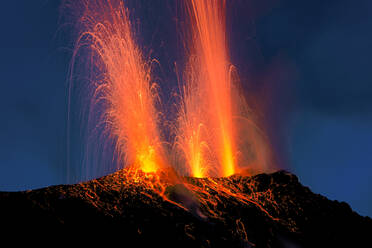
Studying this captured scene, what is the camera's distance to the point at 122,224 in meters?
20.5

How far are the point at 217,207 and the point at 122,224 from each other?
301 inches

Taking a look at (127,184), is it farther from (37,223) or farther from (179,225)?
(37,223)

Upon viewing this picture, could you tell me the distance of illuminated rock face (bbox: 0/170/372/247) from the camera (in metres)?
19.8

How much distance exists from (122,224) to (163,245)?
2.99 m

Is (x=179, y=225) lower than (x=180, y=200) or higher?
lower

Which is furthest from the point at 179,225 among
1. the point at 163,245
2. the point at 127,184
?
the point at 127,184

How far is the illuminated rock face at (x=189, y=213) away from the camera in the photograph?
64.8 feet

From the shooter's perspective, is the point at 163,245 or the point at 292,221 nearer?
the point at 163,245

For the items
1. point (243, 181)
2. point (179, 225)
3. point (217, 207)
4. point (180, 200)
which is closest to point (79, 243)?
point (179, 225)

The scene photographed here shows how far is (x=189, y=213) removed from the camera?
2266 centimetres

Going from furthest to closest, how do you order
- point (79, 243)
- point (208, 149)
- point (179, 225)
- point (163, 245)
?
point (208, 149), point (179, 225), point (163, 245), point (79, 243)

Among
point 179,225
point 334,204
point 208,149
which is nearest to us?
point 179,225

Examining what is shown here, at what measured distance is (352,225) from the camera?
2797 cm

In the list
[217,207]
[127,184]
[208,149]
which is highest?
[208,149]
